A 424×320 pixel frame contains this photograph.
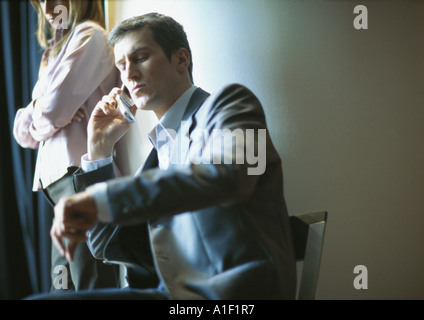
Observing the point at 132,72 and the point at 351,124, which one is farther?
the point at 351,124

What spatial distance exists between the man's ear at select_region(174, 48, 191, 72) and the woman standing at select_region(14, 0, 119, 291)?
1.75 feet

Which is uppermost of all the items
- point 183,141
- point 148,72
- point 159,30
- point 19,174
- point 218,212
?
point 159,30

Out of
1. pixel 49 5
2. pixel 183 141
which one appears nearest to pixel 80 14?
pixel 49 5

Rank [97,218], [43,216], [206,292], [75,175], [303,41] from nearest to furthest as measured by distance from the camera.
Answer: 1. [97,218]
2. [206,292]
3. [75,175]
4. [303,41]
5. [43,216]

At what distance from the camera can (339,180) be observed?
4.71 feet

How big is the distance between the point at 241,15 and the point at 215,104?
0.63 m

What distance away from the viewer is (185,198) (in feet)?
2.81

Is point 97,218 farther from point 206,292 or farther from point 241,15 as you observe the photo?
point 241,15

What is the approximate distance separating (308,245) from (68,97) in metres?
1.03

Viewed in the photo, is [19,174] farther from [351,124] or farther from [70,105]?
[351,124]

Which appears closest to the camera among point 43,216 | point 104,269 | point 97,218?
point 97,218

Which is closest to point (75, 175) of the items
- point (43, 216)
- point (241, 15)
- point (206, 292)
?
point (206, 292)

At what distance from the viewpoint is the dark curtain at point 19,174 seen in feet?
8.13

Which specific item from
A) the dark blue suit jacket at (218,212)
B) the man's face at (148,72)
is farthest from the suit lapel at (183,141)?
the man's face at (148,72)
